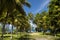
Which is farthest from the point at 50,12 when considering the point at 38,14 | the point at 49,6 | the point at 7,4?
the point at 38,14

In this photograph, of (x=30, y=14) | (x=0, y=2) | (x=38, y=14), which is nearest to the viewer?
(x=0, y=2)

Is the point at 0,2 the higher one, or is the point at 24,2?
the point at 24,2

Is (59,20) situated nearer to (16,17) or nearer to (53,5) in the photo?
(53,5)

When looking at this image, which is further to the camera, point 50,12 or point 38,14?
point 38,14

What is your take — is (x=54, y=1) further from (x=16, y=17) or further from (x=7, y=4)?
(x=7, y=4)

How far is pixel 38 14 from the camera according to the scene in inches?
2849

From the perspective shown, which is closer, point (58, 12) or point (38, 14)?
point (58, 12)

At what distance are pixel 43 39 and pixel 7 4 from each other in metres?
13.2

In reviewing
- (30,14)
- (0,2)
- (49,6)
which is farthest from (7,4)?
(30,14)

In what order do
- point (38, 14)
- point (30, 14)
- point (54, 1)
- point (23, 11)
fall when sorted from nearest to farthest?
point (23, 11) → point (54, 1) → point (38, 14) → point (30, 14)

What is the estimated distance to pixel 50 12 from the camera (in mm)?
31656


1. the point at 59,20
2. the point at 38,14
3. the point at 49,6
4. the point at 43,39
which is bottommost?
the point at 43,39

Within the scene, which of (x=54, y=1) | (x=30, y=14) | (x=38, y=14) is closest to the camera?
(x=54, y=1)

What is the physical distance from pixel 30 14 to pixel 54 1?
5277cm
